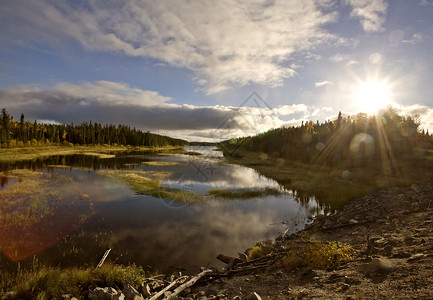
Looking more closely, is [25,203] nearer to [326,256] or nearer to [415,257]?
[326,256]

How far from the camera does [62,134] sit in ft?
466

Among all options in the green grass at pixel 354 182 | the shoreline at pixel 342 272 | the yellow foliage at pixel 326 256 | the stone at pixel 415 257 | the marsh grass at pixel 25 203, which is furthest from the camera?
the green grass at pixel 354 182

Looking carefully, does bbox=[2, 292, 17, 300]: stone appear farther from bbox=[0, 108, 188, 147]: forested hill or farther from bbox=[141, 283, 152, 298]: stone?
bbox=[0, 108, 188, 147]: forested hill

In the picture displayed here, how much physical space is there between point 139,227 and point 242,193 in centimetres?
1741

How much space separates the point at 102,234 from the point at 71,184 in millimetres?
21667

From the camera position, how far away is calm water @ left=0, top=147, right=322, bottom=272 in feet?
42.6

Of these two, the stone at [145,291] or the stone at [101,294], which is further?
the stone at [145,291]

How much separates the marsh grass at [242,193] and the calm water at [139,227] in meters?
1.99

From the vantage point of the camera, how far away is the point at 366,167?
169ft

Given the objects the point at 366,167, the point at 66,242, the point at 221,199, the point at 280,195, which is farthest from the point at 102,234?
the point at 366,167

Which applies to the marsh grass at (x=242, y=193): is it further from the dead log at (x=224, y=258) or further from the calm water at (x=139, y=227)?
the dead log at (x=224, y=258)

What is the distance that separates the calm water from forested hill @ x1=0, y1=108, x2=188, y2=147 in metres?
93.2

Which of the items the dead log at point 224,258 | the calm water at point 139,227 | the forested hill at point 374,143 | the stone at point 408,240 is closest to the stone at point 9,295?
the calm water at point 139,227

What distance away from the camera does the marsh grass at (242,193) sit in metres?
30.0
